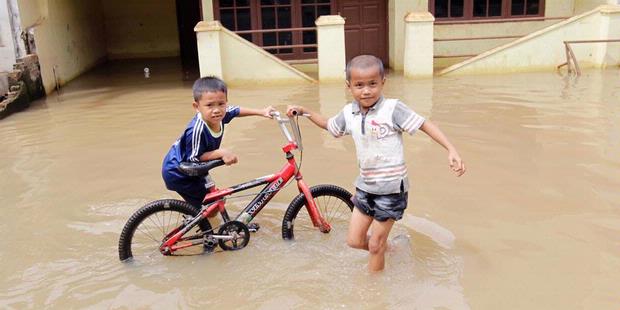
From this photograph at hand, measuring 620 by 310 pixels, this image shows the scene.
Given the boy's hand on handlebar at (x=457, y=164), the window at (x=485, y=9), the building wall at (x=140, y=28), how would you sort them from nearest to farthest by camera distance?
the boy's hand on handlebar at (x=457, y=164), the window at (x=485, y=9), the building wall at (x=140, y=28)

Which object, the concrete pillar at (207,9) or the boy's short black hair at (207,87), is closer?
the boy's short black hair at (207,87)

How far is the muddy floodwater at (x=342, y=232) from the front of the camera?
3.92 meters

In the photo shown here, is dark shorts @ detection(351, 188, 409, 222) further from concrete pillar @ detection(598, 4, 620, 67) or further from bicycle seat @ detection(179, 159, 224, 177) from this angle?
concrete pillar @ detection(598, 4, 620, 67)

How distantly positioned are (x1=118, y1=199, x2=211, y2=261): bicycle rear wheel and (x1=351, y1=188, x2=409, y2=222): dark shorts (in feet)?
4.23

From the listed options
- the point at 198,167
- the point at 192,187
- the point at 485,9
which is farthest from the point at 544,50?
the point at 198,167

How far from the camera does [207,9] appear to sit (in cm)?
1486

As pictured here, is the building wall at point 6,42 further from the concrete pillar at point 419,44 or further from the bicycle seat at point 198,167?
the bicycle seat at point 198,167

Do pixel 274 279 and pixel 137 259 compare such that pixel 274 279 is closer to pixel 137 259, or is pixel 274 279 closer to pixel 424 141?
pixel 137 259

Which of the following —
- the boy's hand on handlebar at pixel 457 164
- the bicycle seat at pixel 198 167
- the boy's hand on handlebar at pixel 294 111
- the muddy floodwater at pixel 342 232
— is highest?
the boy's hand on handlebar at pixel 294 111

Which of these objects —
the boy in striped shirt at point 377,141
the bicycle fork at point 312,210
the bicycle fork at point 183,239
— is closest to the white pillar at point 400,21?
the bicycle fork at point 312,210

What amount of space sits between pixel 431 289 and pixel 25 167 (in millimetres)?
5517

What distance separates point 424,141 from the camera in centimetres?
764

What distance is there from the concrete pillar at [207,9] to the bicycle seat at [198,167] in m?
11.4

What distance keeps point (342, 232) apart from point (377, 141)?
4.53 ft
